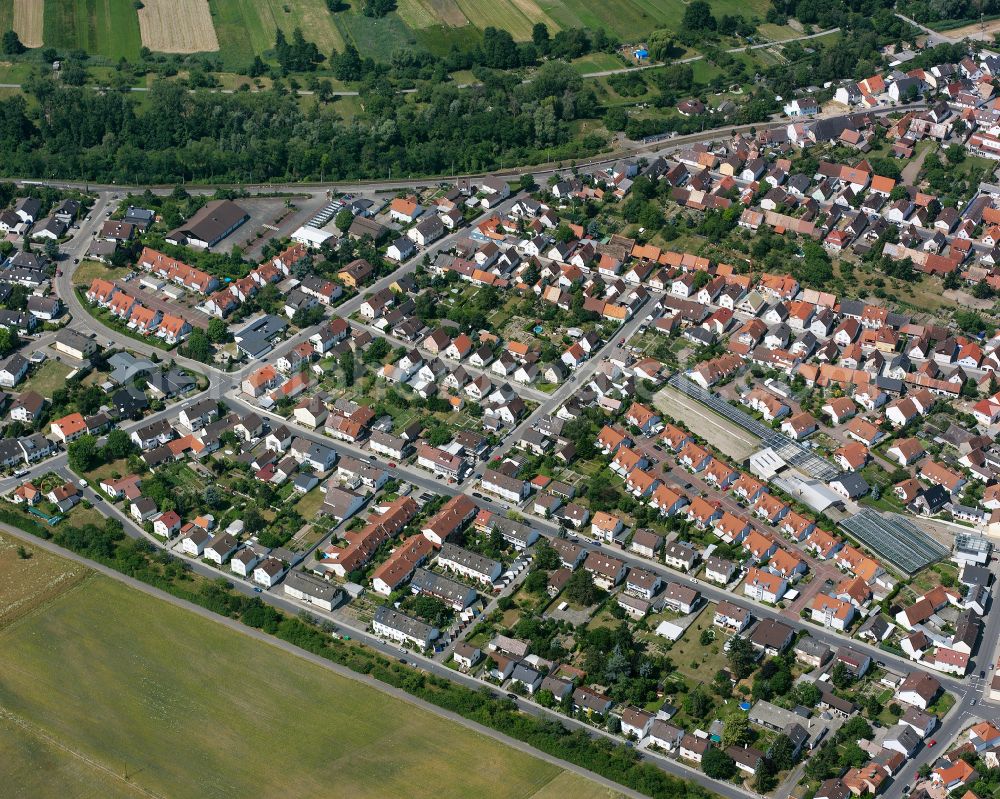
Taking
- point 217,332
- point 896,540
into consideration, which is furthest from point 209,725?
point 896,540

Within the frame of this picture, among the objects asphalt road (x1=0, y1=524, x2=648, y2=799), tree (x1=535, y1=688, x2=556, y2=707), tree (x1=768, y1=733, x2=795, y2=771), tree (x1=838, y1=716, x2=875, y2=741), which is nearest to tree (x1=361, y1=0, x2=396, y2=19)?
asphalt road (x1=0, y1=524, x2=648, y2=799)

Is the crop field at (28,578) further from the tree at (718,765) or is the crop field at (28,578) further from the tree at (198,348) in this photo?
the tree at (718,765)

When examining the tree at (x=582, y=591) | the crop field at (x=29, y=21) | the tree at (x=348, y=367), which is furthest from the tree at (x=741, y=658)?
the crop field at (x=29, y=21)

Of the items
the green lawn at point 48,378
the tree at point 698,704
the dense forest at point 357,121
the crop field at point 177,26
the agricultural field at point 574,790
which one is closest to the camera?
the agricultural field at point 574,790

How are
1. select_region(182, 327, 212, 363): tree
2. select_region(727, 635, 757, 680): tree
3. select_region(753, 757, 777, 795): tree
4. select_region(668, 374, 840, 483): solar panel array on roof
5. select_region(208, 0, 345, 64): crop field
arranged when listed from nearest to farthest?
select_region(753, 757, 777, 795): tree < select_region(727, 635, 757, 680): tree < select_region(668, 374, 840, 483): solar panel array on roof < select_region(182, 327, 212, 363): tree < select_region(208, 0, 345, 64): crop field

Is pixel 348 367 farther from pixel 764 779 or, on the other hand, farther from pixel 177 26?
pixel 177 26

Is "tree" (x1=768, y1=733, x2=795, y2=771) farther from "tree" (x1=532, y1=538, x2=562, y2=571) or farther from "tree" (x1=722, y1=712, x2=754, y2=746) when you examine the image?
"tree" (x1=532, y1=538, x2=562, y2=571)
